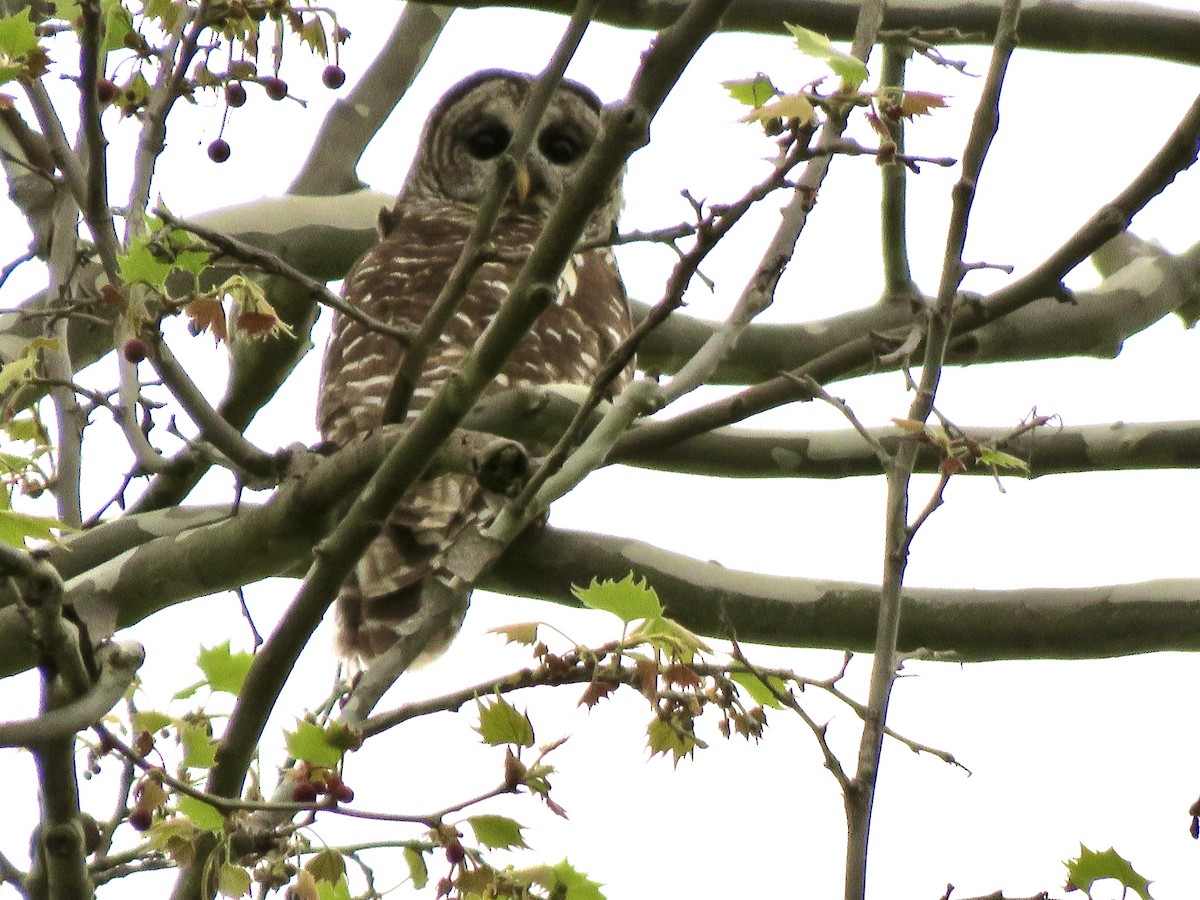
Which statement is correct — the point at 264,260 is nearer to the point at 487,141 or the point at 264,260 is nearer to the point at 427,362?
the point at 427,362

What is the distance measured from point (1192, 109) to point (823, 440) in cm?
213

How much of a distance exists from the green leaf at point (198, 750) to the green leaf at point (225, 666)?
0.12 m

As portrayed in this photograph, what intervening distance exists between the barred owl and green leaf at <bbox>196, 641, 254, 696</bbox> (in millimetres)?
387

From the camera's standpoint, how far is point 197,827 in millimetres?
1949

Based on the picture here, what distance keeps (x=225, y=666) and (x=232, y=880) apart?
1.15ft

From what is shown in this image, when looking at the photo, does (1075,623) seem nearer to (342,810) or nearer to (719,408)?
(719,408)

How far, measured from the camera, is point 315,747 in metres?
1.87

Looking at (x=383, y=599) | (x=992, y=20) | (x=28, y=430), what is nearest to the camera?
(x=28, y=430)

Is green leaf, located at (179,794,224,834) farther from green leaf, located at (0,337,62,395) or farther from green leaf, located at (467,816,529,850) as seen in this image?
green leaf, located at (0,337,62,395)

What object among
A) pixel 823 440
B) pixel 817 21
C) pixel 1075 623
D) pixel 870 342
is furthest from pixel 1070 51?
pixel 870 342

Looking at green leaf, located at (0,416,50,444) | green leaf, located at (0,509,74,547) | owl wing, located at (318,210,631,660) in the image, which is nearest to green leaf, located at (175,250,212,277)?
green leaf, located at (0,509,74,547)

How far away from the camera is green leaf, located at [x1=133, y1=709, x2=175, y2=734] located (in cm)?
218

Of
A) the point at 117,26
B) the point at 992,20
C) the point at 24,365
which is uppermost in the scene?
the point at 992,20

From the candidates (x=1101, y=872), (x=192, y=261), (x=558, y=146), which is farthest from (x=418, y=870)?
(x=558, y=146)
